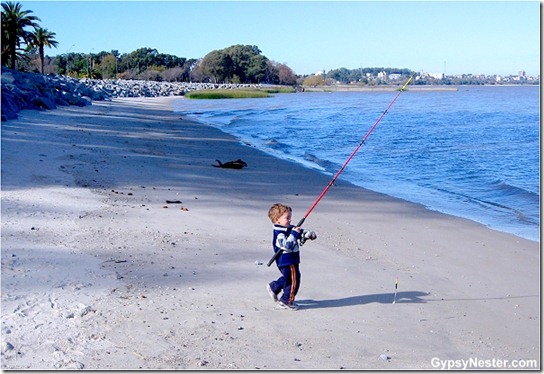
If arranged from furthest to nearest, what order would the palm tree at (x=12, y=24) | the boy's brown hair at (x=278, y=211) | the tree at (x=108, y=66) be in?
1. the tree at (x=108, y=66)
2. the palm tree at (x=12, y=24)
3. the boy's brown hair at (x=278, y=211)

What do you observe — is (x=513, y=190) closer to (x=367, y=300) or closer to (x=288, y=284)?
(x=367, y=300)

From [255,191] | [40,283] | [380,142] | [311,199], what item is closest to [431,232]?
[311,199]

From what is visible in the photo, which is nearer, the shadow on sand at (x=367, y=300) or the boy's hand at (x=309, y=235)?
the boy's hand at (x=309, y=235)

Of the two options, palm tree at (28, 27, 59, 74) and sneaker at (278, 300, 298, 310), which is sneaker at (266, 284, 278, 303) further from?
palm tree at (28, 27, 59, 74)

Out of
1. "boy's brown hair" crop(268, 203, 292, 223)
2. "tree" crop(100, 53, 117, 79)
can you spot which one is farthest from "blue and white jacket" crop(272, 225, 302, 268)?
"tree" crop(100, 53, 117, 79)

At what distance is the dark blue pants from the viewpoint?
5.34 metres

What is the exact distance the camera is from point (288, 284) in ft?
17.7

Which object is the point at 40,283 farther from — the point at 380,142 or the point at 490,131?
the point at 490,131

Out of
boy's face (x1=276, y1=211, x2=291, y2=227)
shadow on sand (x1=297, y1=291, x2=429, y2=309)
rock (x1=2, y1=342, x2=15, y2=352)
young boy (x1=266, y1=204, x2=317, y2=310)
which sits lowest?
shadow on sand (x1=297, y1=291, x2=429, y2=309)

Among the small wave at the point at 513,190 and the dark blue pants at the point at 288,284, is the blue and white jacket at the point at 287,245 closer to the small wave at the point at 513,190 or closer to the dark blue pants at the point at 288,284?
the dark blue pants at the point at 288,284

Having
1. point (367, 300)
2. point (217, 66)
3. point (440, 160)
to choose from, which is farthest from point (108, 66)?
point (367, 300)

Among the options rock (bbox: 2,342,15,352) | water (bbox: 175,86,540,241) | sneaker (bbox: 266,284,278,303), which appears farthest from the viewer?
water (bbox: 175,86,540,241)

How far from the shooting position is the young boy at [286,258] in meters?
5.36

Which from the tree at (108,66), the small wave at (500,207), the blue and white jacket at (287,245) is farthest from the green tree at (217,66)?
the blue and white jacket at (287,245)
